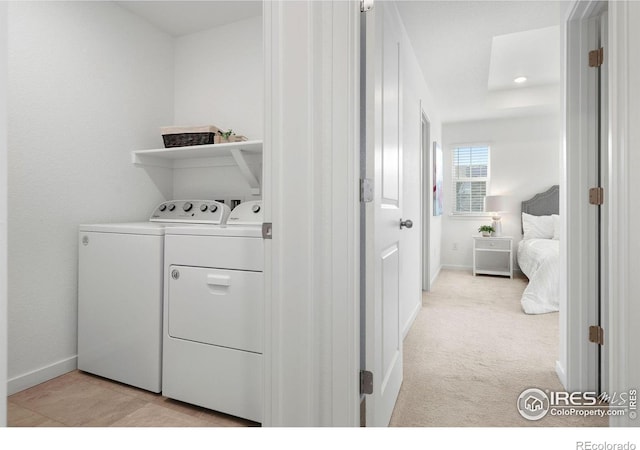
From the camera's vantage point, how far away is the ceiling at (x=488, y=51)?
2.49m

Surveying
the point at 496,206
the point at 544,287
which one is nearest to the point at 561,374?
the point at 544,287

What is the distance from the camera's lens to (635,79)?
1120 mm

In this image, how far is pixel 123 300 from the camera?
190cm

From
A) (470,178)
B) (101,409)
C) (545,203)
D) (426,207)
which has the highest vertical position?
(470,178)

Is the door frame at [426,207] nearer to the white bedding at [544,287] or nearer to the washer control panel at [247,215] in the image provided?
the white bedding at [544,287]

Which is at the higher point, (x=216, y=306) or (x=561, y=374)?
(x=216, y=306)

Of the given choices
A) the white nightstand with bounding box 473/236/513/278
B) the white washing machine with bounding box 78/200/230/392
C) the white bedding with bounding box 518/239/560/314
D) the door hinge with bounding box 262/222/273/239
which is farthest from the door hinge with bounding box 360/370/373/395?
the white nightstand with bounding box 473/236/513/278

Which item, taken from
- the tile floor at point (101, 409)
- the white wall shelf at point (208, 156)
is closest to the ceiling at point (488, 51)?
the white wall shelf at point (208, 156)

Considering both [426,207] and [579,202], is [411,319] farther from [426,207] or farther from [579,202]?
[426,207]

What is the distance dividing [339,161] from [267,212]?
307 millimetres

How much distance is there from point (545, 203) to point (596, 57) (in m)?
4.00

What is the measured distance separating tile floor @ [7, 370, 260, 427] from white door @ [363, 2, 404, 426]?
65 cm

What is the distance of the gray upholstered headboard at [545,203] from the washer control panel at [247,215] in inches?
187
